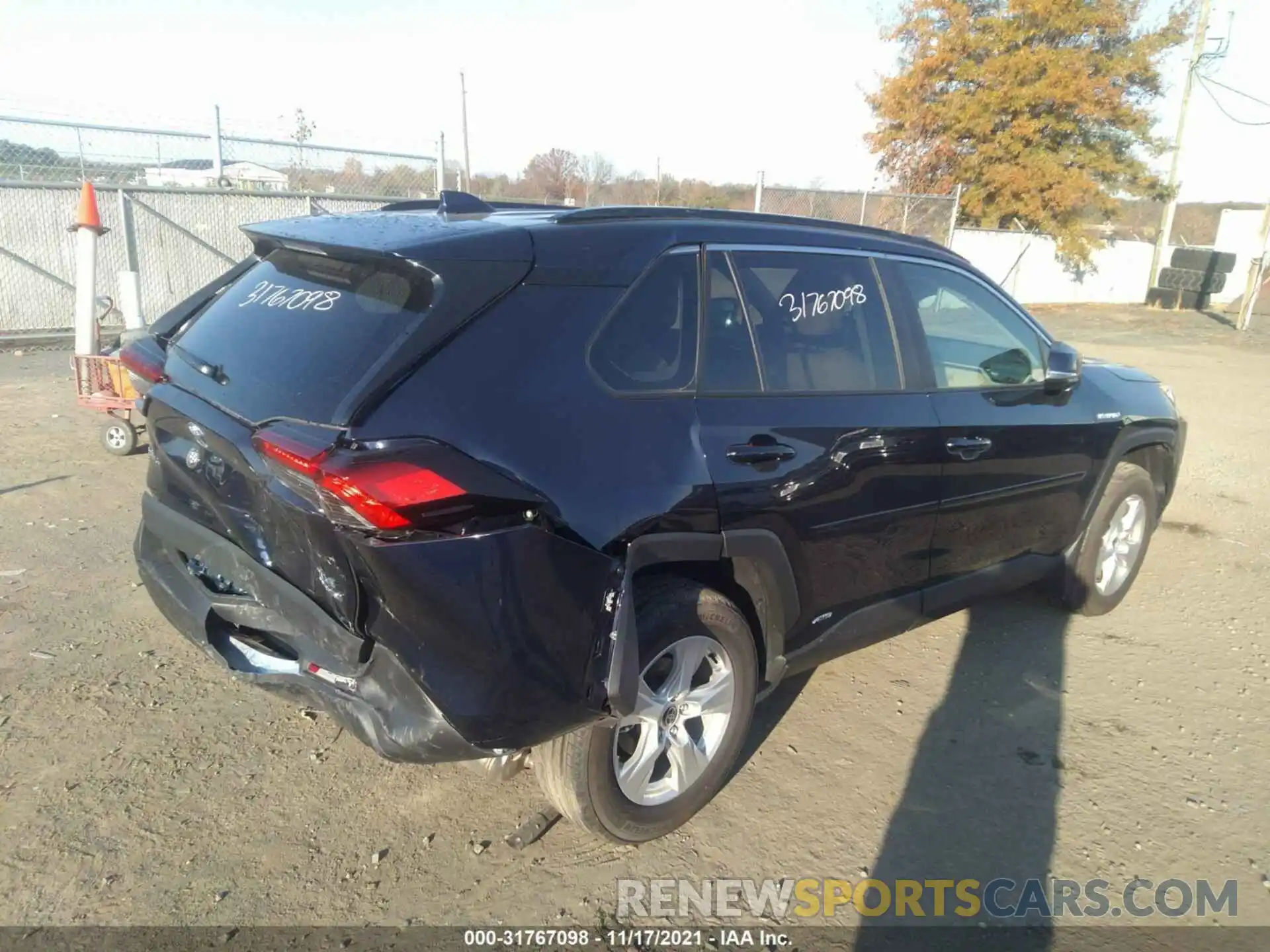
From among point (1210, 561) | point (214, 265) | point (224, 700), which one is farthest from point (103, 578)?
point (214, 265)

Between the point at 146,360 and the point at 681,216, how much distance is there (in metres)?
1.91

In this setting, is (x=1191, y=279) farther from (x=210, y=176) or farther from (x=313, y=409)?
(x=313, y=409)

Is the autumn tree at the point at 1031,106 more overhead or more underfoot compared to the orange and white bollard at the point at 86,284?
more overhead

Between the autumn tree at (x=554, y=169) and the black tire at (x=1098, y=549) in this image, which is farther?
the autumn tree at (x=554, y=169)

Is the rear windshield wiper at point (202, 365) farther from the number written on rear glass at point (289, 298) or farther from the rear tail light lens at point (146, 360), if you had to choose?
the number written on rear glass at point (289, 298)

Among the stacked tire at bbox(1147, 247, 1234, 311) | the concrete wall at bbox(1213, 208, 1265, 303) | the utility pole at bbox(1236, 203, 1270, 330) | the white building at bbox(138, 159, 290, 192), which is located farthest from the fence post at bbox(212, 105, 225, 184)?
the concrete wall at bbox(1213, 208, 1265, 303)

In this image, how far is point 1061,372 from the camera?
3965 mm

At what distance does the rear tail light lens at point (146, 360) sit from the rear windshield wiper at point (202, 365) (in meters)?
0.07

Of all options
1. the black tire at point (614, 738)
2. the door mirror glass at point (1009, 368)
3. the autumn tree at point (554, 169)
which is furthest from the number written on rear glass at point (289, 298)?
the autumn tree at point (554, 169)

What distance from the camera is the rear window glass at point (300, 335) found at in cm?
238

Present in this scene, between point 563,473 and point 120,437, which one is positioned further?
point 120,437

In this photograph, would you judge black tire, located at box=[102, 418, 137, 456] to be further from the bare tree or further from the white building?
the bare tree

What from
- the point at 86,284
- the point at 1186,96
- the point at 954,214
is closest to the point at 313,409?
the point at 86,284

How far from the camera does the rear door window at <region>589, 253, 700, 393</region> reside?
8.60 ft
